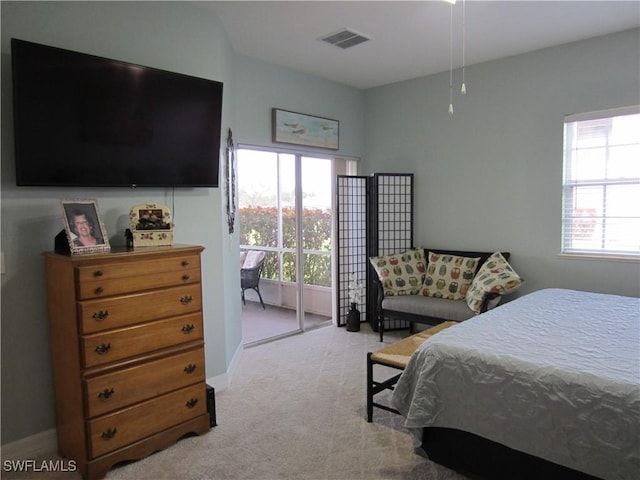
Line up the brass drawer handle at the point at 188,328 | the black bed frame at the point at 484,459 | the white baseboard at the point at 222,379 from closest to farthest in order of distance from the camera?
the black bed frame at the point at 484,459 → the brass drawer handle at the point at 188,328 → the white baseboard at the point at 222,379

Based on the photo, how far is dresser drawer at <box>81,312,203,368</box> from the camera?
217 centimetres

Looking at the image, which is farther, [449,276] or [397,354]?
[449,276]

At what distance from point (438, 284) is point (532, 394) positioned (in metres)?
2.63

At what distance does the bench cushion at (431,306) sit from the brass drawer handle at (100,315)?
2868 millimetres

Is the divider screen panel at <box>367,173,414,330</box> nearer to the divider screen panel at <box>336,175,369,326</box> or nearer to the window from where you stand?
the divider screen panel at <box>336,175,369,326</box>

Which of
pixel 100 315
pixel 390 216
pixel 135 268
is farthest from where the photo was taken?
pixel 390 216

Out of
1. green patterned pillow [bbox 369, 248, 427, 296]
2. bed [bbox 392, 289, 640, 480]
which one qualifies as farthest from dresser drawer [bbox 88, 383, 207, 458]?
green patterned pillow [bbox 369, 248, 427, 296]

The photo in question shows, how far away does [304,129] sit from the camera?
4.65 m

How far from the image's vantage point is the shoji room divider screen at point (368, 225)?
490cm

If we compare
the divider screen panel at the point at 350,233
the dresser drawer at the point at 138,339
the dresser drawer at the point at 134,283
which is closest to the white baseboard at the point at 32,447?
the dresser drawer at the point at 138,339

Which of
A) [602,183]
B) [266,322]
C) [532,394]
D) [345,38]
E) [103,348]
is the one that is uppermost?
[345,38]

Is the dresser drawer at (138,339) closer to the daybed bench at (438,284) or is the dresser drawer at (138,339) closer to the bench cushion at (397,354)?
the bench cushion at (397,354)

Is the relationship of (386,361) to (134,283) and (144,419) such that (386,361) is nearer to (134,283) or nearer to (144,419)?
(144,419)

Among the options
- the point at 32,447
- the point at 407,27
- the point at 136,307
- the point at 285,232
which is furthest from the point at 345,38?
the point at 32,447
